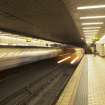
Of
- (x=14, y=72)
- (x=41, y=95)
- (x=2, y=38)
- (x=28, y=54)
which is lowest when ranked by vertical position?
(x=41, y=95)

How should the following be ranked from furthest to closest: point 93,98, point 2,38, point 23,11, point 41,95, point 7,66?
point 2,38 → point 41,95 → point 93,98 → point 23,11 → point 7,66

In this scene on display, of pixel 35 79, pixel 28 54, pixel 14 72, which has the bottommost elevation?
pixel 35 79

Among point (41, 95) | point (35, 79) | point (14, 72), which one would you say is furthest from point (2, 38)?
point (14, 72)

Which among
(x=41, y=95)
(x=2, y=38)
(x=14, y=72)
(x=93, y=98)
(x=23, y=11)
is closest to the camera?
(x=23, y=11)

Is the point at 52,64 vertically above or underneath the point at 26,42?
underneath

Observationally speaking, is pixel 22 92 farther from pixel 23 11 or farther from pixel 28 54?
pixel 23 11

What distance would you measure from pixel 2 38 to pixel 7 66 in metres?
4.30

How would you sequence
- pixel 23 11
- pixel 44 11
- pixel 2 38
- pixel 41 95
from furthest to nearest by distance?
pixel 2 38
pixel 41 95
pixel 44 11
pixel 23 11

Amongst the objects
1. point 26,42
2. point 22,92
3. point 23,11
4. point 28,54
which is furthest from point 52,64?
point 23,11

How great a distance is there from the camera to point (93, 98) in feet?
18.3

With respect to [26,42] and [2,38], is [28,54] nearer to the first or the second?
[2,38]

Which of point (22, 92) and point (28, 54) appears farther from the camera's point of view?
point (22, 92)

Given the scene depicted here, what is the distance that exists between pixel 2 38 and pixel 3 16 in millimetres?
3727

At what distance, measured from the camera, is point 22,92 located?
226 inches
